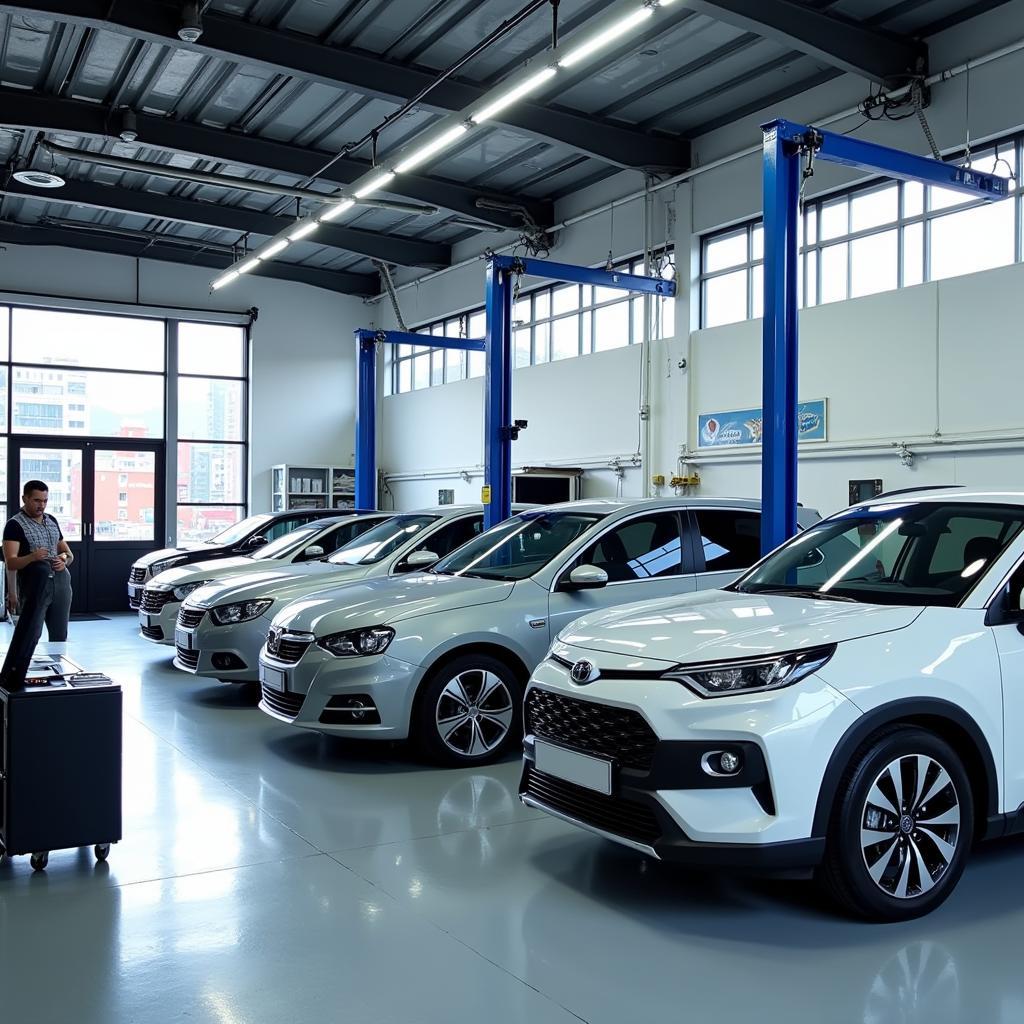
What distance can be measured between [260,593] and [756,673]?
5096 millimetres

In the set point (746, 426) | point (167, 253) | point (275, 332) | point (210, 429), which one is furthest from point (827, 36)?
point (210, 429)

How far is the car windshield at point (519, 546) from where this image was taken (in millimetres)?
6527

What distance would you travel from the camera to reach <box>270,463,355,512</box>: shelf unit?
1783cm

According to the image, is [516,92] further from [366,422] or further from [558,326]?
[366,422]

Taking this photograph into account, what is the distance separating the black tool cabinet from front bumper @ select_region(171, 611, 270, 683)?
10.9 feet

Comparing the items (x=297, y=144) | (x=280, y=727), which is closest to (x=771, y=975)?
(x=280, y=727)

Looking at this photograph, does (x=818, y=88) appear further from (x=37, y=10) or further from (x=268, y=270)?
(x=268, y=270)

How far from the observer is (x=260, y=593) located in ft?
25.9

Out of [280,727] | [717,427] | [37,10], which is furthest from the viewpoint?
[717,427]

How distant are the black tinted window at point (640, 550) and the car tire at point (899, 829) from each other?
2.80 meters

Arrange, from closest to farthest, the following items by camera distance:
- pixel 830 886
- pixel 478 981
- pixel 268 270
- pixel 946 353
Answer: pixel 478 981, pixel 830 886, pixel 946 353, pixel 268 270

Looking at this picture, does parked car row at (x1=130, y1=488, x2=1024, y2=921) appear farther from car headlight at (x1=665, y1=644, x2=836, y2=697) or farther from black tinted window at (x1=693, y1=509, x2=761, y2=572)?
black tinted window at (x1=693, y1=509, x2=761, y2=572)

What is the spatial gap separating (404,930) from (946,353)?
766 centimetres

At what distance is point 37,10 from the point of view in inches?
334
